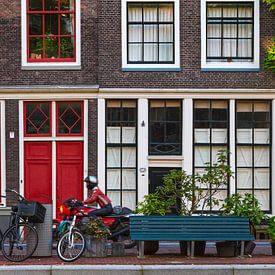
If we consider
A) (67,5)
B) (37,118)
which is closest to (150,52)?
(67,5)

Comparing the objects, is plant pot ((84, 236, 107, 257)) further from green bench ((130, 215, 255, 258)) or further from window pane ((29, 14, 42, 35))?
window pane ((29, 14, 42, 35))

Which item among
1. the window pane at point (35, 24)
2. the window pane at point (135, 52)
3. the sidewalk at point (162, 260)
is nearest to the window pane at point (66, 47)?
the window pane at point (35, 24)

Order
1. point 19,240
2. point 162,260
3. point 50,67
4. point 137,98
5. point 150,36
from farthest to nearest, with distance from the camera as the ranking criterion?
point 150,36, point 50,67, point 137,98, point 19,240, point 162,260

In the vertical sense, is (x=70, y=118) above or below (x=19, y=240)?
above

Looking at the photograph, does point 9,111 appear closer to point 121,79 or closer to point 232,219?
point 121,79

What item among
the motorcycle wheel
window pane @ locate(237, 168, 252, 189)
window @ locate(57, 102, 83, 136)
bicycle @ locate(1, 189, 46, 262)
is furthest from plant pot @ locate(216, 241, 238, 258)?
window @ locate(57, 102, 83, 136)

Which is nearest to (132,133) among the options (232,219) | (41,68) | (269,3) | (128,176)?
(128,176)

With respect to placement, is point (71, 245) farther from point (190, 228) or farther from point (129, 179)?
point (129, 179)

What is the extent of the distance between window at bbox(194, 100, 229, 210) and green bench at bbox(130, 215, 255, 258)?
7.26m

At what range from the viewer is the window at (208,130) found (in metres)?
21.9

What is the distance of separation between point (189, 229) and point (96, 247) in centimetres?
190

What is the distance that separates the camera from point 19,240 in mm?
14594

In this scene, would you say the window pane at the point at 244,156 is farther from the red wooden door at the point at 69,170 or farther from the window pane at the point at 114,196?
the red wooden door at the point at 69,170

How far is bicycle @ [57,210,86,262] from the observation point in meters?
14.2
